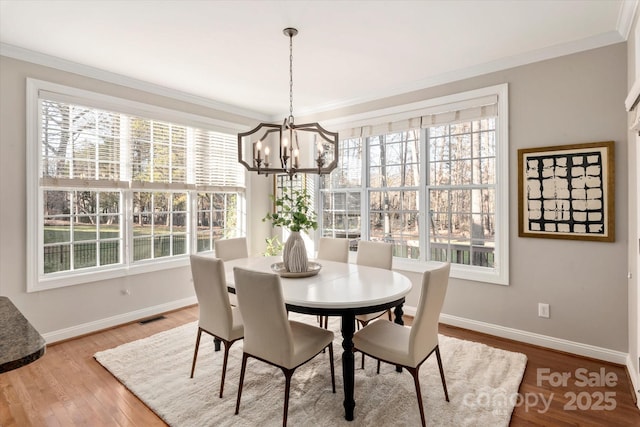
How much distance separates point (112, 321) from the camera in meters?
3.70

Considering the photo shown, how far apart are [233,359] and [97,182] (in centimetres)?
230

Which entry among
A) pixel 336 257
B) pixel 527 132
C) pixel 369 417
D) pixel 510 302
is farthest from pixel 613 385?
pixel 336 257

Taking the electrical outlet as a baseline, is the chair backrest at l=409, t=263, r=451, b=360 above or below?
above

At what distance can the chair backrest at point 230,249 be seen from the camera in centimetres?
356

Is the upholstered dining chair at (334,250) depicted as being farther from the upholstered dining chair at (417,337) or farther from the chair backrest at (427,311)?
the chair backrest at (427,311)

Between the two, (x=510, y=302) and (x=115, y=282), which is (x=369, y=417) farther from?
(x=115, y=282)

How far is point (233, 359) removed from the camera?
9.57ft

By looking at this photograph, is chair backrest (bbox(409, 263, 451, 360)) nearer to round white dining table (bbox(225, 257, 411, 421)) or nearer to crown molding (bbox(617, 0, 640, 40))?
round white dining table (bbox(225, 257, 411, 421))

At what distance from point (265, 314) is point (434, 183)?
269 cm

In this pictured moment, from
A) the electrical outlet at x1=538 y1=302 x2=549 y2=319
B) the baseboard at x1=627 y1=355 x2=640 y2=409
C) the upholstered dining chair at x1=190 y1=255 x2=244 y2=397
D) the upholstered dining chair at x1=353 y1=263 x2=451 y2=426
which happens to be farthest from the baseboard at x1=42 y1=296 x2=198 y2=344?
the baseboard at x1=627 y1=355 x2=640 y2=409

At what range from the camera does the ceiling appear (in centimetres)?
242

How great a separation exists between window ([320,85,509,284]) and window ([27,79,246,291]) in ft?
6.02

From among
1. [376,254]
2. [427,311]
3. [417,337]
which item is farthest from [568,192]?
[417,337]

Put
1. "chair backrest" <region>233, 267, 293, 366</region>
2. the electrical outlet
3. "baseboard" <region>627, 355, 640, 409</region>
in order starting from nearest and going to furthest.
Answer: "chair backrest" <region>233, 267, 293, 366</region>, "baseboard" <region>627, 355, 640, 409</region>, the electrical outlet
